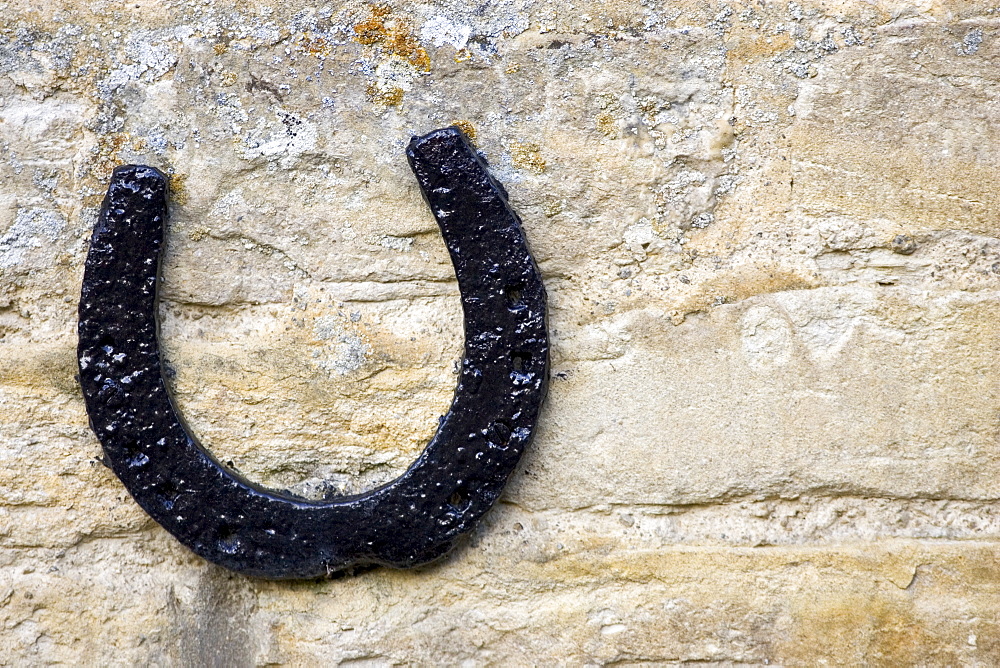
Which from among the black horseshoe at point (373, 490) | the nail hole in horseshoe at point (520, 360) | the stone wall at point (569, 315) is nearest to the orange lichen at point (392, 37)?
the stone wall at point (569, 315)

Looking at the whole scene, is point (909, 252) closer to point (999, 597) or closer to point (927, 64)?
point (927, 64)

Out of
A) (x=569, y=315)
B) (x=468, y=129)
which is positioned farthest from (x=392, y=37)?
(x=569, y=315)

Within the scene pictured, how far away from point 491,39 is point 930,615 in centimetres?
82

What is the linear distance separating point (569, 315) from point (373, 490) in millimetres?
311

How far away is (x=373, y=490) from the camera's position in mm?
854

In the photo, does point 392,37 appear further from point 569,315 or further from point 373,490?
point 373,490

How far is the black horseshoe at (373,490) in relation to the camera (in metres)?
0.83

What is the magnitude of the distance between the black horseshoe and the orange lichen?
0.35 ft

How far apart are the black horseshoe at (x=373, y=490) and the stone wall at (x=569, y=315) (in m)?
0.04

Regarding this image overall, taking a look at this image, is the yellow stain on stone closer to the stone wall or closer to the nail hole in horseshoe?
the stone wall

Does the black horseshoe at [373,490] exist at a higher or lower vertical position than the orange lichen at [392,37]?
lower

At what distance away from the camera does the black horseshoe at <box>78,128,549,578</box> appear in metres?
0.83

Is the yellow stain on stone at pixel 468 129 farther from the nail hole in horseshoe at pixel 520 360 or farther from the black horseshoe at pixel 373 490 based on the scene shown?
the nail hole in horseshoe at pixel 520 360

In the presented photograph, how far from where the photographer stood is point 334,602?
89 centimetres
